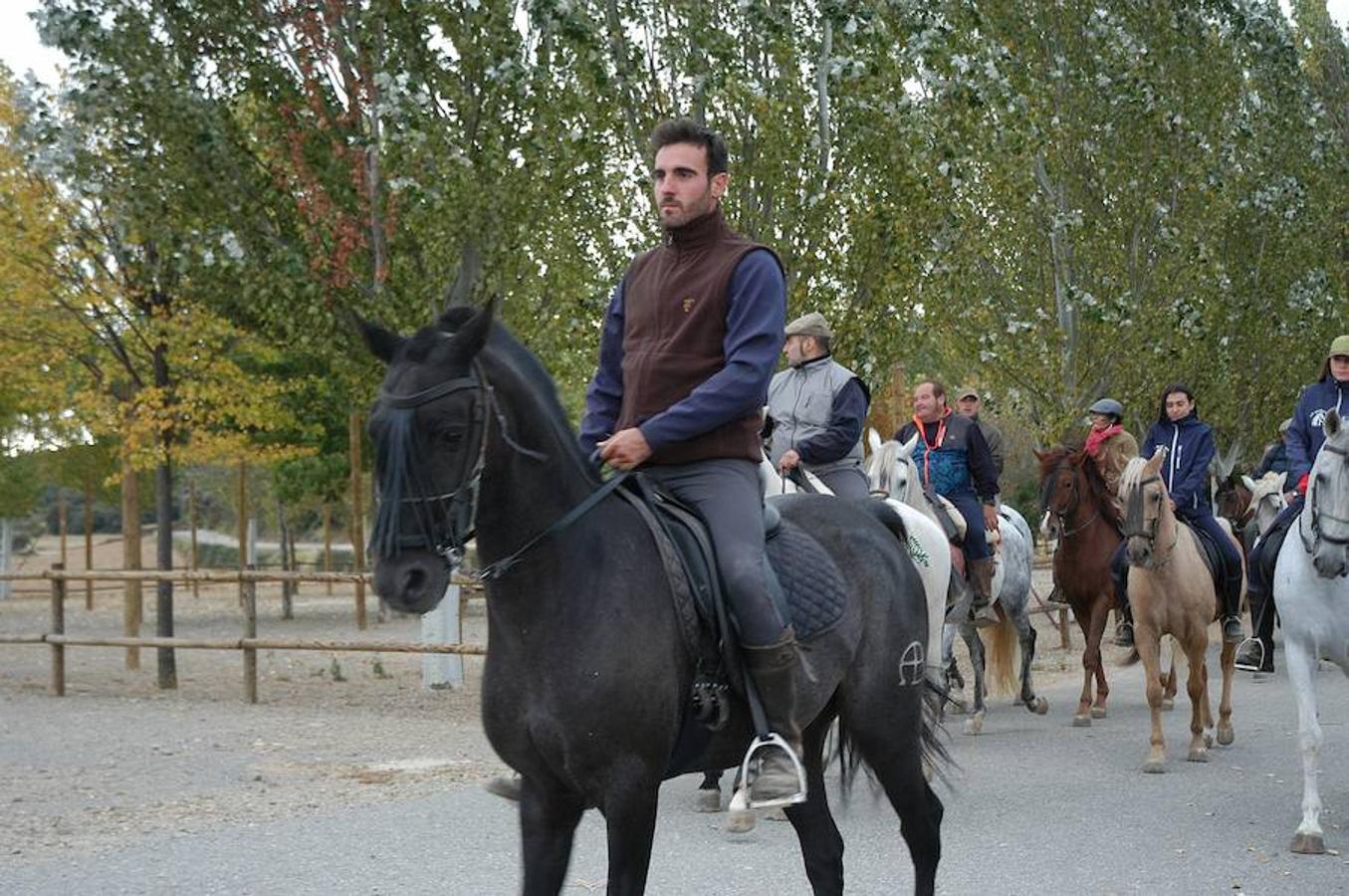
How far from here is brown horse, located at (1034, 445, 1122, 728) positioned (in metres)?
13.9

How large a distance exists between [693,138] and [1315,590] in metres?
5.25

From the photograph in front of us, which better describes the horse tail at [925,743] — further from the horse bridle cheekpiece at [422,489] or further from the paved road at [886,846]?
the horse bridle cheekpiece at [422,489]

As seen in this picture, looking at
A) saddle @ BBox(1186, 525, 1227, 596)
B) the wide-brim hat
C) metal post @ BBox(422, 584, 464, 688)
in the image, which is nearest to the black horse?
the wide-brim hat

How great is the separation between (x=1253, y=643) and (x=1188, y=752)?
1105 mm

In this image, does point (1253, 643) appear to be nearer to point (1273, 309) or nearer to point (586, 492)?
point (586, 492)

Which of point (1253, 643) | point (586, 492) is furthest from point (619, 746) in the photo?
point (1253, 643)

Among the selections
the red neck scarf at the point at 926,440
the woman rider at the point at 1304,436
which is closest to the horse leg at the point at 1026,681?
the red neck scarf at the point at 926,440

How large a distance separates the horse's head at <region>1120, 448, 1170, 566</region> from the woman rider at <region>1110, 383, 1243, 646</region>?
82cm

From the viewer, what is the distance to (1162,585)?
38.0ft

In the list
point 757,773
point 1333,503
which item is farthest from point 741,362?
point 1333,503

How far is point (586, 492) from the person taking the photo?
4781 millimetres

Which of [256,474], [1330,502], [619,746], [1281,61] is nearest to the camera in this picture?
[619,746]

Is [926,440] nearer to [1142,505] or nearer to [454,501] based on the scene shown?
[1142,505]

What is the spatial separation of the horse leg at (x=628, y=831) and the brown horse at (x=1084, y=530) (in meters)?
9.95
